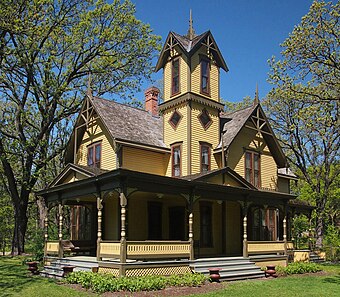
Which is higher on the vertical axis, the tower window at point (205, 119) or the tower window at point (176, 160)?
the tower window at point (205, 119)

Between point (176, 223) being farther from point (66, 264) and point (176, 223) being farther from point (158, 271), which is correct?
point (66, 264)

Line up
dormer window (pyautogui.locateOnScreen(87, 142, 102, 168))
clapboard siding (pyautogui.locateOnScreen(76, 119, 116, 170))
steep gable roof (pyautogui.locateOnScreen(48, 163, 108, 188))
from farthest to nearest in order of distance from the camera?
1. dormer window (pyautogui.locateOnScreen(87, 142, 102, 168))
2. clapboard siding (pyautogui.locateOnScreen(76, 119, 116, 170))
3. steep gable roof (pyautogui.locateOnScreen(48, 163, 108, 188))

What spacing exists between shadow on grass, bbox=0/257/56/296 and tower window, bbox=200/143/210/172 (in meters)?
9.95

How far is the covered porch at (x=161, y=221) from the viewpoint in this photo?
17078mm

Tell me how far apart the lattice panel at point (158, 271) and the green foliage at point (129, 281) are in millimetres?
462

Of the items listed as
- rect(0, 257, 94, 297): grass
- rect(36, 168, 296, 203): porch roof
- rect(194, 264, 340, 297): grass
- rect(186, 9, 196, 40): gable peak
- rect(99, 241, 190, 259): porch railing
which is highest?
rect(186, 9, 196, 40): gable peak

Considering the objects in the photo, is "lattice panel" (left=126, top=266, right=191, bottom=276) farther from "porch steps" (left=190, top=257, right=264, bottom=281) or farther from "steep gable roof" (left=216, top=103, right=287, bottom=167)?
"steep gable roof" (left=216, top=103, right=287, bottom=167)

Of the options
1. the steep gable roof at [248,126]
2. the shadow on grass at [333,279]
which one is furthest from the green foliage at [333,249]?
the shadow on grass at [333,279]

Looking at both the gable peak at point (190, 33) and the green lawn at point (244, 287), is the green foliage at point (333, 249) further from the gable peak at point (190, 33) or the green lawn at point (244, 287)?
the gable peak at point (190, 33)

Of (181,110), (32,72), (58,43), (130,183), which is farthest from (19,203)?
(130,183)

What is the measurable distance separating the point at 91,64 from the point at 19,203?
1156 cm

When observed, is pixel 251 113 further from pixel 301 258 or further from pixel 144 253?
pixel 144 253

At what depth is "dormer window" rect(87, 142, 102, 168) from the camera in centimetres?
2362

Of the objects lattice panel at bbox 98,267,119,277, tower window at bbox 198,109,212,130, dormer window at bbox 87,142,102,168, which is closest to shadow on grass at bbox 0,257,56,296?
lattice panel at bbox 98,267,119,277
